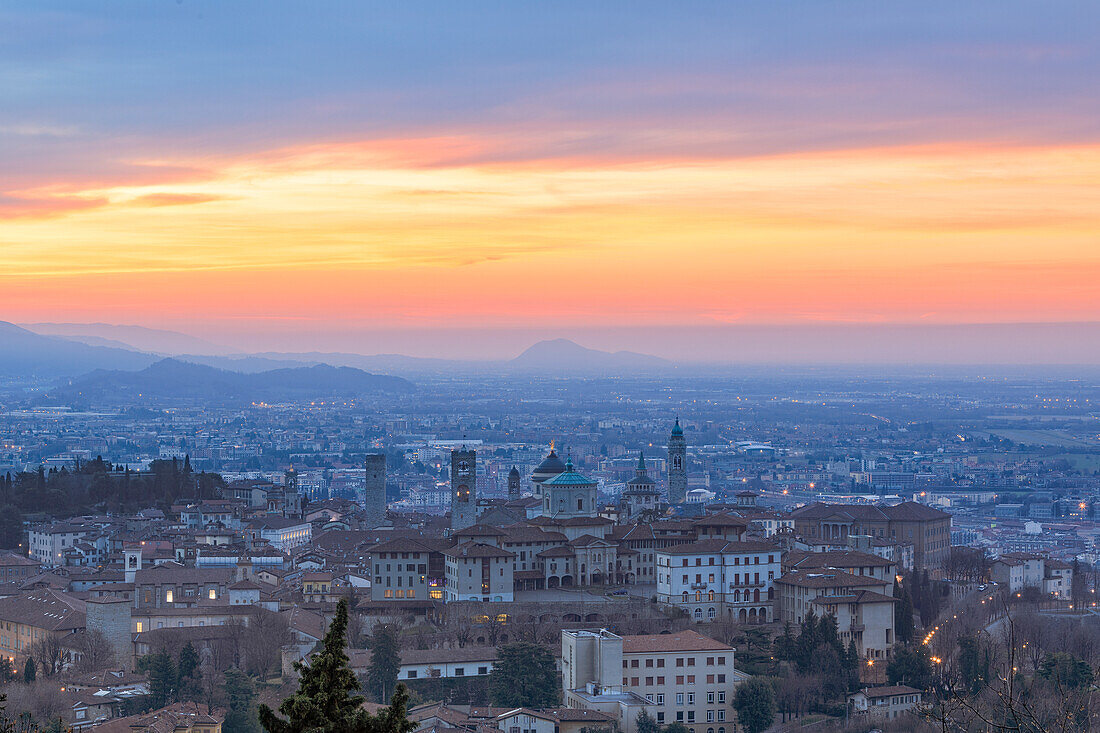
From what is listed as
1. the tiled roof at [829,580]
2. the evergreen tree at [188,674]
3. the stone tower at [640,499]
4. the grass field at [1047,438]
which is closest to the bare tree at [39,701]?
the evergreen tree at [188,674]

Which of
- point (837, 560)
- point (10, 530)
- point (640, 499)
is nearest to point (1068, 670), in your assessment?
point (837, 560)

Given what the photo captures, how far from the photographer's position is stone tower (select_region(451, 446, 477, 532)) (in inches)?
2061

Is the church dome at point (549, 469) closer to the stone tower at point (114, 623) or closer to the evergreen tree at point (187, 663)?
the stone tower at point (114, 623)

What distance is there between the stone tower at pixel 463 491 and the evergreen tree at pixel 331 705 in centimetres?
4109

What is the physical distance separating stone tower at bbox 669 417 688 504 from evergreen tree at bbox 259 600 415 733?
5367 cm

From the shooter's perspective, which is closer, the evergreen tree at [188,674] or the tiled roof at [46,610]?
the evergreen tree at [188,674]

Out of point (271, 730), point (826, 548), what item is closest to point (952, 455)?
point (826, 548)

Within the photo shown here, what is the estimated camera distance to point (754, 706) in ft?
111

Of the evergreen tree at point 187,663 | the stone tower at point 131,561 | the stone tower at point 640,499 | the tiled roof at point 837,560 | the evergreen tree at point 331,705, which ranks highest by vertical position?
the evergreen tree at point 331,705

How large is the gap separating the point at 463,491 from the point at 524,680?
→ 19.4m

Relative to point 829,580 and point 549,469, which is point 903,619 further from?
point 549,469

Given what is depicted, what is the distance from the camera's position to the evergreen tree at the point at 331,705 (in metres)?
9.60

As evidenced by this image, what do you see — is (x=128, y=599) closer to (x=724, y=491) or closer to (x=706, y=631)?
(x=706, y=631)

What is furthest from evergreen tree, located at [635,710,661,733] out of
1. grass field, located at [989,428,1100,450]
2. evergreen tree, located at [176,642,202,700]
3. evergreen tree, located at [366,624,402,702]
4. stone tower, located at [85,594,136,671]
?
grass field, located at [989,428,1100,450]
